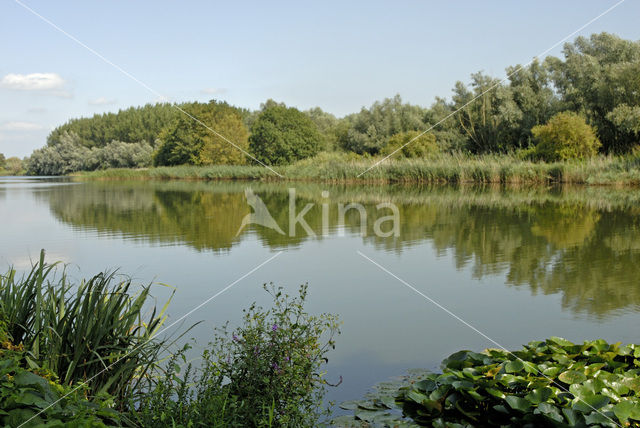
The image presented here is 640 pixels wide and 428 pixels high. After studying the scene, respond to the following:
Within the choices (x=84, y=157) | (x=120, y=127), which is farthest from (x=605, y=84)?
(x=120, y=127)

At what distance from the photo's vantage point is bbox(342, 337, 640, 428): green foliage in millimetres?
2783

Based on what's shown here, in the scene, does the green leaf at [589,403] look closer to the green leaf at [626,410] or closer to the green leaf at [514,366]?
the green leaf at [626,410]

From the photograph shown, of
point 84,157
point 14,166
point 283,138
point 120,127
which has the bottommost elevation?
point 283,138

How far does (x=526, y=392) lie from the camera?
3023 millimetres

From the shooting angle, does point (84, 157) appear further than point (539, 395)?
Yes

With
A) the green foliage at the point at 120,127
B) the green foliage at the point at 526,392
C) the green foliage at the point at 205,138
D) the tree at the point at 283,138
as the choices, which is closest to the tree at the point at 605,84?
the tree at the point at 283,138

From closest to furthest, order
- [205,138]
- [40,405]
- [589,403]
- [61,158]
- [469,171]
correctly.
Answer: [40,405]
[589,403]
[469,171]
[205,138]
[61,158]

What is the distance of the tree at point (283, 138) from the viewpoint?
44969mm

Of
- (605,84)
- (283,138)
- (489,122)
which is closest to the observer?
(605,84)

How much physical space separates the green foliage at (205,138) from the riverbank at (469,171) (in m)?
9.91

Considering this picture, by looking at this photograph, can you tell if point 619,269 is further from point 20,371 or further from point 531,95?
point 531,95

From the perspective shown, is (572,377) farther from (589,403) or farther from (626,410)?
(626,410)

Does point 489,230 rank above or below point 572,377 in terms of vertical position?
above

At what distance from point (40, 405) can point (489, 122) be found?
125ft
